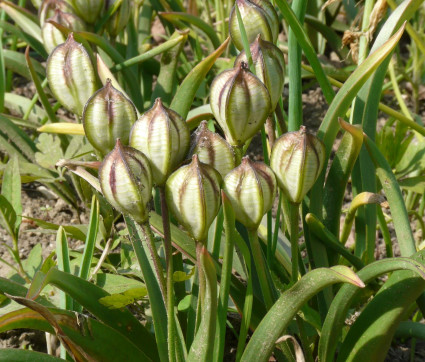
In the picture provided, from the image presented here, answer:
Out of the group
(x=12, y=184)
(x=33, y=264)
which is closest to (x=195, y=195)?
(x=33, y=264)

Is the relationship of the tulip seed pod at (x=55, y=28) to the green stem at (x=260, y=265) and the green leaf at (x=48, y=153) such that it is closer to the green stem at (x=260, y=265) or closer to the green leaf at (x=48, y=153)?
the green leaf at (x=48, y=153)

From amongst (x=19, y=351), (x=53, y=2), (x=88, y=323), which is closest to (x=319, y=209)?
(x=88, y=323)

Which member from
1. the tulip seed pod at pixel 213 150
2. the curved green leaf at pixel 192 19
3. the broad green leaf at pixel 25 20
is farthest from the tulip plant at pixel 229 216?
the broad green leaf at pixel 25 20

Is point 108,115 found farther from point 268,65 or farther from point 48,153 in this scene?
point 48,153

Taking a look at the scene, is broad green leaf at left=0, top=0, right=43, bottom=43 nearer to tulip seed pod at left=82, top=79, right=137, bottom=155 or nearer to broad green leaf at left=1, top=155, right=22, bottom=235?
broad green leaf at left=1, top=155, right=22, bottom=235

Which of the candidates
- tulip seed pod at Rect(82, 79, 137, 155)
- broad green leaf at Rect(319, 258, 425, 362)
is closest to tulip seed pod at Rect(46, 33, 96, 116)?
tulip seed pod at Rect(82, 79, 137, 155)
